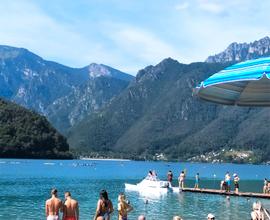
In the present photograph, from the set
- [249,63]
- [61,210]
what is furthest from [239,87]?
[61,210]

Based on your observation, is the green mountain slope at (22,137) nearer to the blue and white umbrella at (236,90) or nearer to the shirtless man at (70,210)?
the shirtless man at (70,210)

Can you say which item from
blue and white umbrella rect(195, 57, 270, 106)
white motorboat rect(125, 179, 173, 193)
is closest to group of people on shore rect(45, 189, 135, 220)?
blue and white umbrella rect(195, 57, 270, 106)

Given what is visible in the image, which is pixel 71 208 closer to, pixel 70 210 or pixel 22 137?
pixel 70 210

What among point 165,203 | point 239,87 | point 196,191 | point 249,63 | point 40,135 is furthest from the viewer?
point 40,135

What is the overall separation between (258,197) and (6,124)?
535ft

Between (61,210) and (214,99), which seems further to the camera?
(61,210)

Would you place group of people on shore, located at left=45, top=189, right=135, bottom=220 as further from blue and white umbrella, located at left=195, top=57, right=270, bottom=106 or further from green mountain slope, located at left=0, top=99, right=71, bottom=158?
green mountain slope, located at left=0, top=99, right=71, bottom=158

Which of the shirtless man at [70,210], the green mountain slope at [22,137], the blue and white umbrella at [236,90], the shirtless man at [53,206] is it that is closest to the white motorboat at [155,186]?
the shirtless man at [53,206]

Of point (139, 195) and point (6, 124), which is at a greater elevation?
point (6, 124)

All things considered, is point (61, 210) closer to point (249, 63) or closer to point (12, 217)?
point (249, 63)

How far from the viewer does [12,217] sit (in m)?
30.5

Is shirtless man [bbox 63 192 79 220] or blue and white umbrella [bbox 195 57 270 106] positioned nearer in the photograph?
blue and white umbrella [bbox 195 57 270 106]

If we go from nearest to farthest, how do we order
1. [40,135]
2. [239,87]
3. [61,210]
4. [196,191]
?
[239,87] < [61,210] < [196,191] < [40,135]

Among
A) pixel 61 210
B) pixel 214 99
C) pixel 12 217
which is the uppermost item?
pixel 214 99
